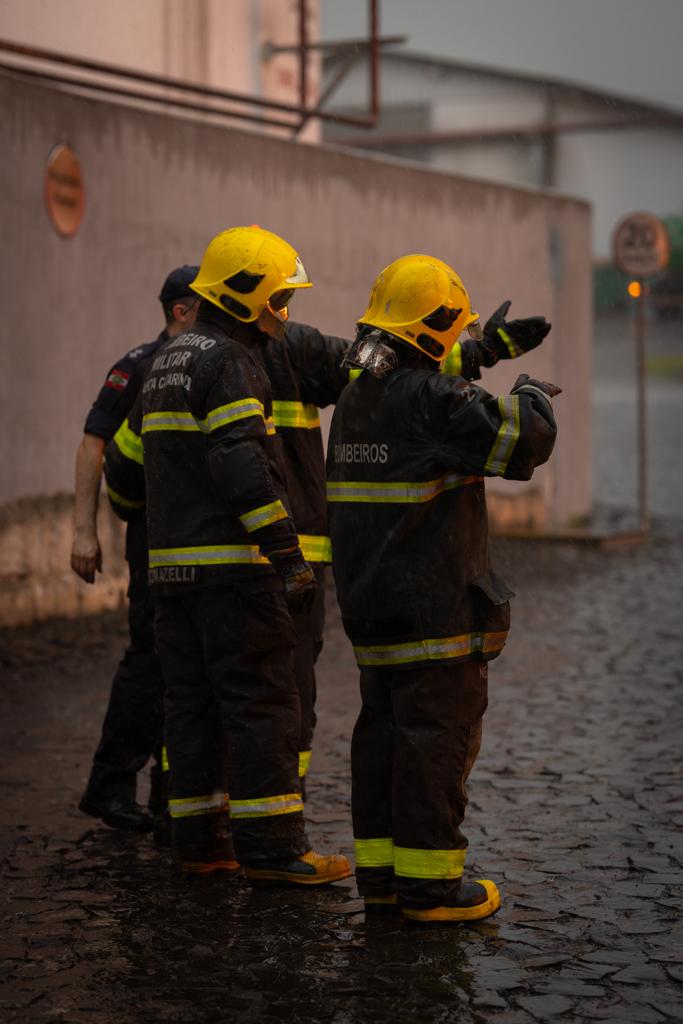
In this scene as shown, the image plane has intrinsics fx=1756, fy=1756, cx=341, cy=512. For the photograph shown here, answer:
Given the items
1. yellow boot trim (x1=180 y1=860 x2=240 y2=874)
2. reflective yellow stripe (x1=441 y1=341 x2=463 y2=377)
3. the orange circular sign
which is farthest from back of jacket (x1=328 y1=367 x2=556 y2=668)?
the orange circular sign

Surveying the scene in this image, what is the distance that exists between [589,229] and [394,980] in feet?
41.6

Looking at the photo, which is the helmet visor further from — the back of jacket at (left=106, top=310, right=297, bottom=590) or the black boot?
the black boot

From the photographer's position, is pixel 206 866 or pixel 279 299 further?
pixel 206 866

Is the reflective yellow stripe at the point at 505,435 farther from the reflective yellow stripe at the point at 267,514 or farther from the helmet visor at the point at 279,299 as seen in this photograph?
the helmet visor at the point at 279,299

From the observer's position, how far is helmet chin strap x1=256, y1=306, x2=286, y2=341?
5309 millimetres

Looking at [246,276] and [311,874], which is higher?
[246,276]

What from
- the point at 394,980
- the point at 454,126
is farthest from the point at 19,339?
the point at 454,126

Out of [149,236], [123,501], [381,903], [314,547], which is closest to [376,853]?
[381,903]

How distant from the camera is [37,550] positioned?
9.94 m

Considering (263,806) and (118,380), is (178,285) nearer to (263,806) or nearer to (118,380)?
(118,380)

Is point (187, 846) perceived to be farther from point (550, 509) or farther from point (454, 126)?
point (454, 126)

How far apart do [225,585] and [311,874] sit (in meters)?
0.90

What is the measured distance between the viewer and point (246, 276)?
17.2 ft

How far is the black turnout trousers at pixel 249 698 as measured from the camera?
5176 millimetres
